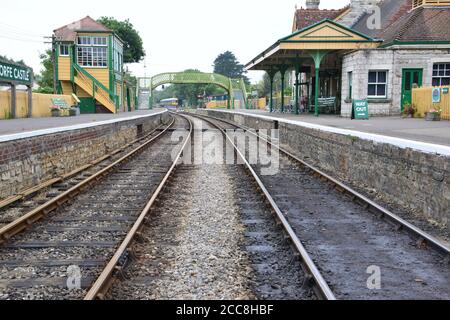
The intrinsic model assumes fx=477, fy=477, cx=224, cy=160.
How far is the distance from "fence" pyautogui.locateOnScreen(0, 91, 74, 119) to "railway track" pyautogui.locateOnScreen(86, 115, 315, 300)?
57.7 feet

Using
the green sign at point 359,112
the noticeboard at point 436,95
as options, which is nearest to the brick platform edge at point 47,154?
the green sign at point 359,112

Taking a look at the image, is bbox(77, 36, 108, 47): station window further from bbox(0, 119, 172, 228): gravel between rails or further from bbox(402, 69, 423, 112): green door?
bbox(0, 119, 172, 228): gravel between rails

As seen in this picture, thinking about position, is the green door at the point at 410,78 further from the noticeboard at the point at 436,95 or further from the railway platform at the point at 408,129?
the railway platform at the point at 408,129

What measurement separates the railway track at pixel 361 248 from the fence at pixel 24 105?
1867 cm

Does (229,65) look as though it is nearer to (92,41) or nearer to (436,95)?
(92,41)

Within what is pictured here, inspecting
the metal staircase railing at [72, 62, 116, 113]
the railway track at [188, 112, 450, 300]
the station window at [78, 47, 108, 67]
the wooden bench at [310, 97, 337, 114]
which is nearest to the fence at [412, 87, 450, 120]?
the wooden bench at [310, 97, 337, 114]

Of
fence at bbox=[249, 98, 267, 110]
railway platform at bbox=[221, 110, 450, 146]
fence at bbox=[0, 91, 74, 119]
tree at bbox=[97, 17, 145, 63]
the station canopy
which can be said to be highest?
tree at bbox=[97, 17, 145, 63]

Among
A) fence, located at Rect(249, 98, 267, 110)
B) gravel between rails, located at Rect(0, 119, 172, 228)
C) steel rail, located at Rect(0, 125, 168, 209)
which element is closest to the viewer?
gravel between rails, located at Rect(0, 119, 172, 228)

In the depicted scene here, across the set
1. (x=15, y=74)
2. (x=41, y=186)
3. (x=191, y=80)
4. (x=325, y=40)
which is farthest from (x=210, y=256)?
(x=191, y=80)

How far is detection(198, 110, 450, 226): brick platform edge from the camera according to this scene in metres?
7.06

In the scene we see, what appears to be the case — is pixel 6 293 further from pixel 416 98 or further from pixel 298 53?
→ pixel 298 53

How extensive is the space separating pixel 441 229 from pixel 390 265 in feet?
6.25

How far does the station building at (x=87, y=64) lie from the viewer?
37625 mm

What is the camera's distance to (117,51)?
145ft
